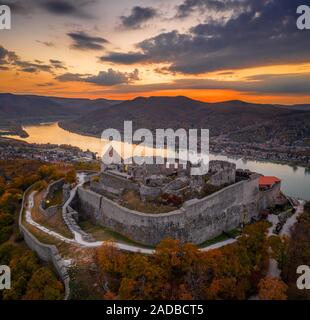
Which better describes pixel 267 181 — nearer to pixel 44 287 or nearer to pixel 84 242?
pixel 84 242

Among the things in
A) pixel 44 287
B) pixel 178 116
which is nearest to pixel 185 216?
pixel 44 287

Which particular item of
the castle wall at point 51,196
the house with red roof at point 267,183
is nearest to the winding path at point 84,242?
the castle wall at point 51,196

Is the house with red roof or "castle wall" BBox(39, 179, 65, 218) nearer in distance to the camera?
"castle wall" BBox(39, 179, 65, 218)

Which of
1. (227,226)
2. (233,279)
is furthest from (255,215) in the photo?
(233,279)

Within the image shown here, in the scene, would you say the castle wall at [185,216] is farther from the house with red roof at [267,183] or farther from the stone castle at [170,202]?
the house with red roof at [267,183]

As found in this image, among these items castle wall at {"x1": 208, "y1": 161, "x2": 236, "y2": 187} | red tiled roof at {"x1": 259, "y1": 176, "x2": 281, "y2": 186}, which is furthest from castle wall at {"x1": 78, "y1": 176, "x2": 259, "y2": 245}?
red tiled roof at {"x1": 259, "y1": 176, "x2": 281, "y2": 186}

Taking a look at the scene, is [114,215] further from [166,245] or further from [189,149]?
[189,149]

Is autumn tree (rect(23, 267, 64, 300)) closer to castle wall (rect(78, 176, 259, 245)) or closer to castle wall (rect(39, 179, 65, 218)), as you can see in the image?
castle wall (rect(78, 176, 259, 245))
